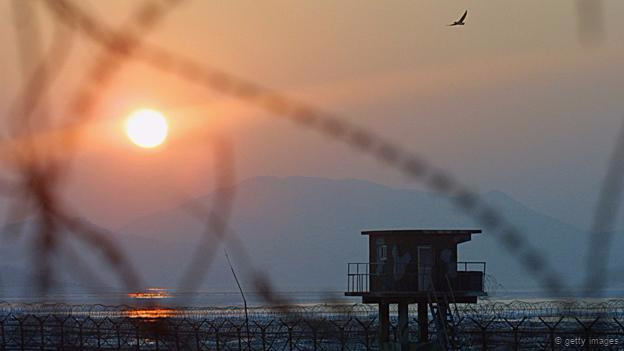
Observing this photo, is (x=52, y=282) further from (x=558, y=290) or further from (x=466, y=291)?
(x=466, y=291)

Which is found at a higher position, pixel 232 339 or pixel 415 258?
pixel 415 258

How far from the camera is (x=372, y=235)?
38312 mm

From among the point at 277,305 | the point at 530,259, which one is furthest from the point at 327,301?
the point at 530,259

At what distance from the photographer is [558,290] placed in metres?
3.21

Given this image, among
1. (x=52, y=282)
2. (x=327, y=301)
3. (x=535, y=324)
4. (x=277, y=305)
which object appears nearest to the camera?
(x=52, y=282)

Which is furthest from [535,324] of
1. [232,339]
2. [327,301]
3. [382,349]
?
[327,301]

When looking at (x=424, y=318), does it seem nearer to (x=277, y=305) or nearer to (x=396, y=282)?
(x=396, y=282)

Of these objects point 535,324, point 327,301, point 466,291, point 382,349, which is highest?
point 327,301

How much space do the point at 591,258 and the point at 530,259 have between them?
0.30 m

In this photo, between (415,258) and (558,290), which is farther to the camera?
(415,258)

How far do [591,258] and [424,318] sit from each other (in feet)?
117

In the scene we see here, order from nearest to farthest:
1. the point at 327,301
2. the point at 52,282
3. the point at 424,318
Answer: the point at 52,282 < the point at 327,301 < the point at 424,318

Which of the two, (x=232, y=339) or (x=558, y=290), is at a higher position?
(x=558, y=290)

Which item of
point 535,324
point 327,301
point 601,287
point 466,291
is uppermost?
point 601,287
